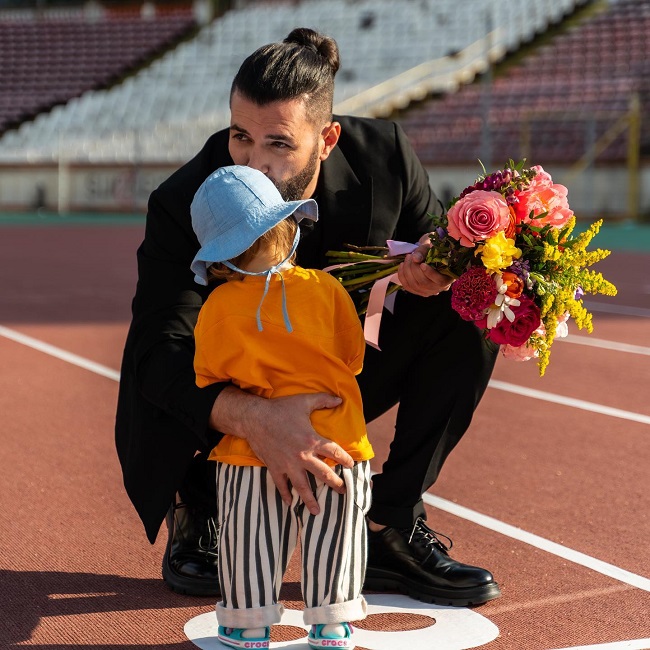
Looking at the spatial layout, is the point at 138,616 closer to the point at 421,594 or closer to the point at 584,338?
the point at 421,594

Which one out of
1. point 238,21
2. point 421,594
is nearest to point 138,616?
point 421,594

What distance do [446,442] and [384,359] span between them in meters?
0.31

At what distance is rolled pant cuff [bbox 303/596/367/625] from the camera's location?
2.76 meters

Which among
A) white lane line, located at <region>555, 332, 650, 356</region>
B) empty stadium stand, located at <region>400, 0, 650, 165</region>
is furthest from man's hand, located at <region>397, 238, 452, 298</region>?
empty stadium stand, located at <region>400, 0, 650, 165</region>

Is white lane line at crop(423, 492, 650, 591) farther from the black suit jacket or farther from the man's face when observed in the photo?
the man's face

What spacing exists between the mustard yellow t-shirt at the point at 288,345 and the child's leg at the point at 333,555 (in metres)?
0.11

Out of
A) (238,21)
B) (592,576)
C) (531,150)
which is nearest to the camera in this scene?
(592,576)

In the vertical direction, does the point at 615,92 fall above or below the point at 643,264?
above

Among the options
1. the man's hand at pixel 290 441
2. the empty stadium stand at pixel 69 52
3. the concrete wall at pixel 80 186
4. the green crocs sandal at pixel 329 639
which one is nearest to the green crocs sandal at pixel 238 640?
the green crocs sandal at pixel 329 639

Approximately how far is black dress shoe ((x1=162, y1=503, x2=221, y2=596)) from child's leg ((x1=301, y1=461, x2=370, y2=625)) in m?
0.56

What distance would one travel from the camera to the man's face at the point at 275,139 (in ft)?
10.3

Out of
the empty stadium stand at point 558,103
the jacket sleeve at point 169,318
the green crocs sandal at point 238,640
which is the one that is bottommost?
the green crocs sandal at point 238,640

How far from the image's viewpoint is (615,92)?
24250 millimetres

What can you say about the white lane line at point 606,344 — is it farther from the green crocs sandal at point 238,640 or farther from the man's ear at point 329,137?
the green crocs sandal at point 238,640
